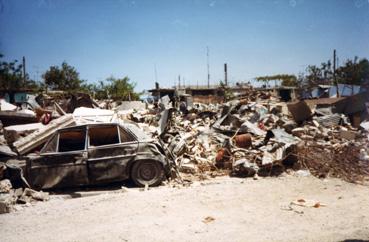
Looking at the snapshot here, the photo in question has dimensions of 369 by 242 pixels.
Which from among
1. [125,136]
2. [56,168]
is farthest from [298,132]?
[56,168]

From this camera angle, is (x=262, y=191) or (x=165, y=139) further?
(x=165, y=139)

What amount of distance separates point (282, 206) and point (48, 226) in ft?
13.3

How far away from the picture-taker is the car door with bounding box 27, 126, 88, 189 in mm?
6641

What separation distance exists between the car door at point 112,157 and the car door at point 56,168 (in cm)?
19

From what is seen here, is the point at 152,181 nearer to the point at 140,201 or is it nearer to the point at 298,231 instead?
the point at 140,201

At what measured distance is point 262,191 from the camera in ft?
21.5

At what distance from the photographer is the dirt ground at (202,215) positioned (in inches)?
173

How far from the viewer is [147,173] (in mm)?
7148

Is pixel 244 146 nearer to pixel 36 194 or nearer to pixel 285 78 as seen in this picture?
pixel 36 194

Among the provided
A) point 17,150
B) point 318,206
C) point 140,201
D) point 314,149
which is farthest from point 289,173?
point 17,150

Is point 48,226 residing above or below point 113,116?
below

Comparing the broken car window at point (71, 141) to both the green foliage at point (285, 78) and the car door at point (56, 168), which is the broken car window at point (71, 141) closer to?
the car door at point (56, 168)

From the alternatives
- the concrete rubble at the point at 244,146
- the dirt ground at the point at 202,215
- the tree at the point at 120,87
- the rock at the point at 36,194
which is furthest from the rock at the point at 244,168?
the tree at the point at 120,87

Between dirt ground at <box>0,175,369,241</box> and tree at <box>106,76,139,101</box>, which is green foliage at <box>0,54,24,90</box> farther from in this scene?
dirt ground at <box>0,175,369,241</box>
